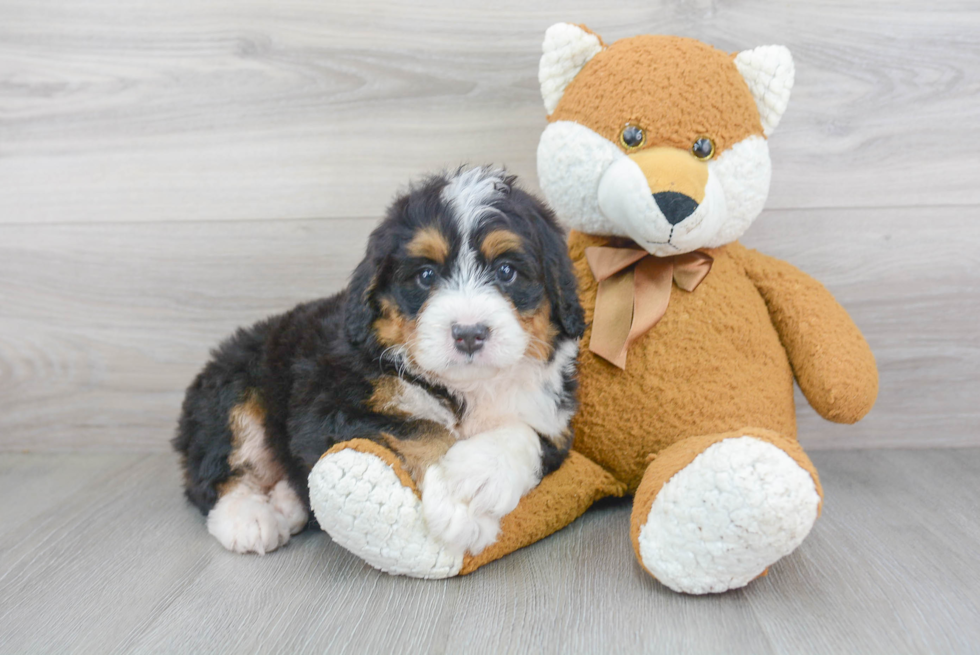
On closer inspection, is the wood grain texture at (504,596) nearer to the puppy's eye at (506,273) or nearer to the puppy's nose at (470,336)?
the puppy's nose at (470,336)

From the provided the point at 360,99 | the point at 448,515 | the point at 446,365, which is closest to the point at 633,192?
the point at 446,365

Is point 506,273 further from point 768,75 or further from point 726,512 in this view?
point 768,75

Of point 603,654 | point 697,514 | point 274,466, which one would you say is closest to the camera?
point 603,654

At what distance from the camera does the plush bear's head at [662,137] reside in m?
1.76

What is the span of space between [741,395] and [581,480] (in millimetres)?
473

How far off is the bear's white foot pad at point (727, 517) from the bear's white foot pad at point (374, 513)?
1.56 feet

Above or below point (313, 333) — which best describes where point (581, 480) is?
below

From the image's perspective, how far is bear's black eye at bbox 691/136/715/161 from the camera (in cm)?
182

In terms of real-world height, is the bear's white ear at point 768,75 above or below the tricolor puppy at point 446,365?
above

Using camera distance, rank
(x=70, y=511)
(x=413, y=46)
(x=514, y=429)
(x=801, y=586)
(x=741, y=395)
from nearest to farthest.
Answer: (x=801, y=586)
(x=514, y=429)
(x=741, y=395)
(x=70, y=511)
(x=413, y=46)

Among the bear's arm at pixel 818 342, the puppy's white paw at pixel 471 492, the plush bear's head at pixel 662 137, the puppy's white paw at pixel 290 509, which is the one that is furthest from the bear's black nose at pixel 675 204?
the puppy's white paw at pixel 290 509

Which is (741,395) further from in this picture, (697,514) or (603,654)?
(603,654)

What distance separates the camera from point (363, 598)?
1638mm

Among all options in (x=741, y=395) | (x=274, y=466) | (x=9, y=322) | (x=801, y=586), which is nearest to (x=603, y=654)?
(x=801, y=586)
